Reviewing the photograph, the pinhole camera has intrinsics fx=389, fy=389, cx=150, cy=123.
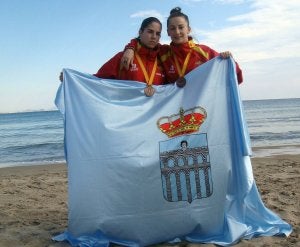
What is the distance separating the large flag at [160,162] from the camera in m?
3.74

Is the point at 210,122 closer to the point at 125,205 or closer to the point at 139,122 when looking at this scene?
the point at 139,122

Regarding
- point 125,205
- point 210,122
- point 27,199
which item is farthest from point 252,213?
point 27,199

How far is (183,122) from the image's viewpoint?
12.7ft

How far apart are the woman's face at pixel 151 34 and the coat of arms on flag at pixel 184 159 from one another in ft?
2.50

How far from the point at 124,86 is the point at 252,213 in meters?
1.87

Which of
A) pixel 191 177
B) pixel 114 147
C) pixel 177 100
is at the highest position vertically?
pixel 177 100

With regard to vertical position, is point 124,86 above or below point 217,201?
above

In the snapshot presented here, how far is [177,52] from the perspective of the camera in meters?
4.07

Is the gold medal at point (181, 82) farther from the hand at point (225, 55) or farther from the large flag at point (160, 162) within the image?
the hand at point (225, 55)

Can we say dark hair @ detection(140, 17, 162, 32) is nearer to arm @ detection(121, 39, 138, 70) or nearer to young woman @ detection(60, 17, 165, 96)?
young woman @ detection(60, 17, 165, 96)

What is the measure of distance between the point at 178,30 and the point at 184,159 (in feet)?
4.29

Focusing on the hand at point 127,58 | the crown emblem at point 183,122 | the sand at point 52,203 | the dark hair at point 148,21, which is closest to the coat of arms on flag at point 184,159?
the crown emblem at point 183,122

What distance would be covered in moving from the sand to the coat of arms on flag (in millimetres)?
538

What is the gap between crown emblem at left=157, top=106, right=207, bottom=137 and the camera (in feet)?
12.7
